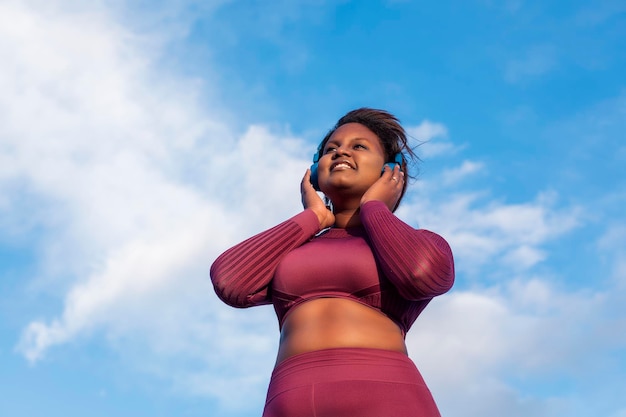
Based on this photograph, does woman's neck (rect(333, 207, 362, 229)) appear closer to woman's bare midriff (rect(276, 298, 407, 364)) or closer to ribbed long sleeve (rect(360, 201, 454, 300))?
ribbed long sleeve (rect(360, 201, 454, 300))

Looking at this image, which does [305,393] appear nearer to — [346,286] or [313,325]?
[313,325]

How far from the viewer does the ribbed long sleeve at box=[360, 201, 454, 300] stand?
4.69 metres

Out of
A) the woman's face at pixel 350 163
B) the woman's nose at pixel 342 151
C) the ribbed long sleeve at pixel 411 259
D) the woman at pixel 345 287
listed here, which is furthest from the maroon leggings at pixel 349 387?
the woman's nose at pixel 342 151

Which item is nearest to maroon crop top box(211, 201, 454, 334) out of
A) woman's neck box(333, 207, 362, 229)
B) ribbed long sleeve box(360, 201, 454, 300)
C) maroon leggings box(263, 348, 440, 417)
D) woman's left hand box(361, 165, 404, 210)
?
ribbed long sleeve box(360, 201, 454, 300)

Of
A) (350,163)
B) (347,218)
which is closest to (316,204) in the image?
(347,218)

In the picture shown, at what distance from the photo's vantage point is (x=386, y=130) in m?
6.24

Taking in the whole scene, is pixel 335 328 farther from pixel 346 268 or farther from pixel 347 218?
pixel 347 218

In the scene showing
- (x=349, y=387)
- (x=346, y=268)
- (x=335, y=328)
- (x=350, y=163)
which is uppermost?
(x=350, y=163)

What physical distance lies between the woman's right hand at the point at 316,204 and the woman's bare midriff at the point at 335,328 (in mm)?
942

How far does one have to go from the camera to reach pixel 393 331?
4840 mm

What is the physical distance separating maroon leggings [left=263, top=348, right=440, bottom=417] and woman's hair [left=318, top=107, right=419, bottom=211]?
1832 mm

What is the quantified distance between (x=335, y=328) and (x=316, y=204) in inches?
53.2

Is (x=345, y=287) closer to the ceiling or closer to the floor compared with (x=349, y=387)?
closer to the ceiling

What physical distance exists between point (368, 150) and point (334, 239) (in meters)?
0.82
